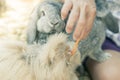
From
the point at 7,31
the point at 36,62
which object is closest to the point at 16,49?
the point at 36,62

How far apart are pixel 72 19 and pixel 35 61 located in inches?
6.8

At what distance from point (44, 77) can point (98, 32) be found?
13.6 inches

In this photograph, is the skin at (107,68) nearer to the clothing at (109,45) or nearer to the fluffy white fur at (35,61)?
the clothing at (109,45)

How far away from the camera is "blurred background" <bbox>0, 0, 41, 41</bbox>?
4.66 feet

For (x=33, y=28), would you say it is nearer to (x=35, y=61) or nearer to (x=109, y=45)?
(x=35, y=61)

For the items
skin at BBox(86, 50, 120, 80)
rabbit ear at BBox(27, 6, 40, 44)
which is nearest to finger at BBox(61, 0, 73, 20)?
rabbit ear at BBox(27, 6, 40, 44)

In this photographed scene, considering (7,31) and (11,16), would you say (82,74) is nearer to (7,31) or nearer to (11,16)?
(7,31)

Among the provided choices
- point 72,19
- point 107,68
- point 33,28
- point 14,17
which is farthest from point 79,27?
point 14,17

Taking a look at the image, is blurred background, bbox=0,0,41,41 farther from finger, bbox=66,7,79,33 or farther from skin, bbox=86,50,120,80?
finger, bbox=66,7,79,33

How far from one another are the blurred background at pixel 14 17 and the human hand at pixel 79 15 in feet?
1.49

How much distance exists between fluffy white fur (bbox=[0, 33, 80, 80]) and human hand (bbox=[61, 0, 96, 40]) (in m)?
0.08

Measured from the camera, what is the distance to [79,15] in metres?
0.86

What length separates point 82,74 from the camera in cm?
120

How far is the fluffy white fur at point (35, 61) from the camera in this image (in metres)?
0.71
